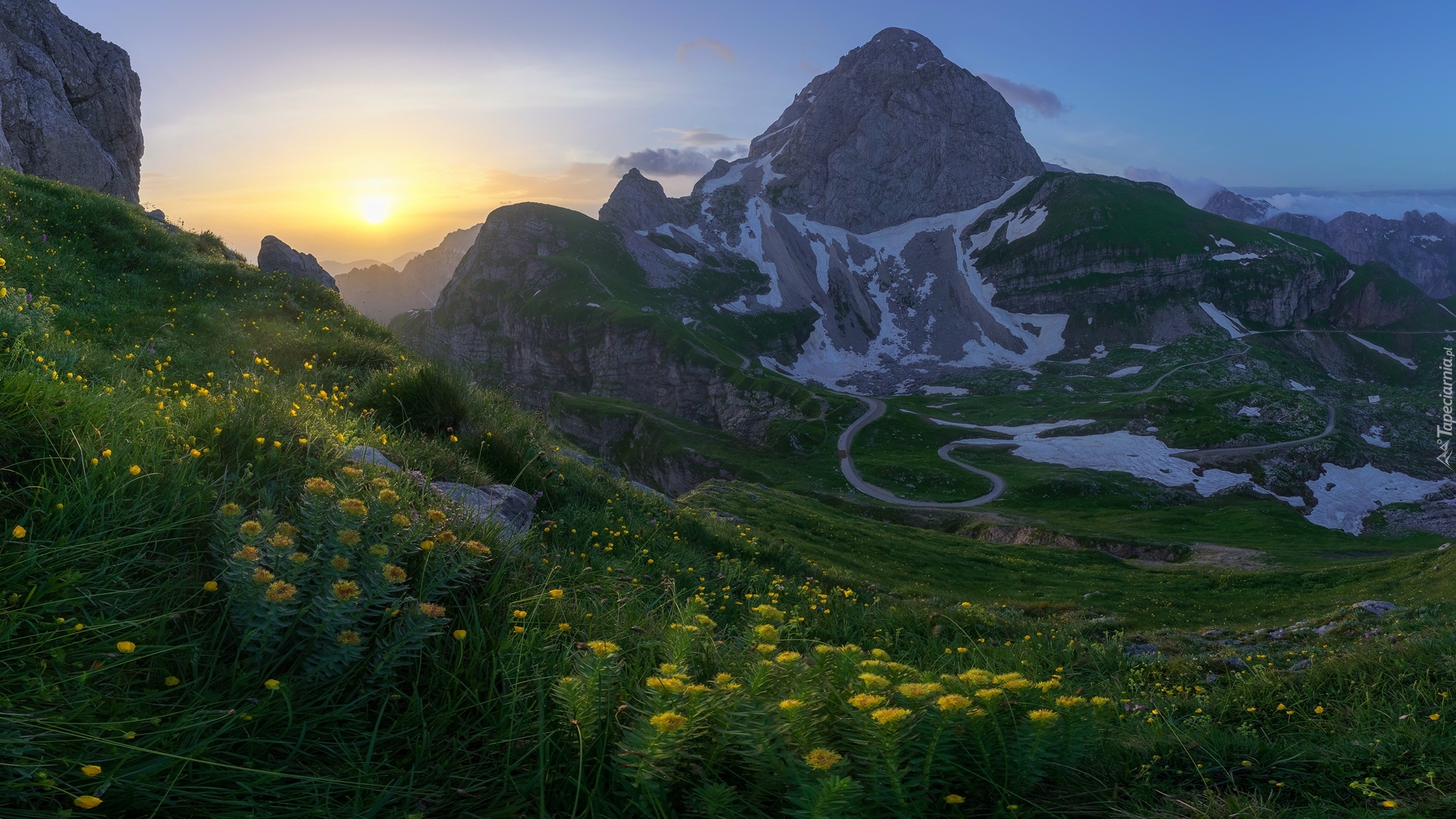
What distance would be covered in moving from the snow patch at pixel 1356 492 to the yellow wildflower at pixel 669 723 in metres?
106

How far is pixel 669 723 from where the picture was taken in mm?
2766

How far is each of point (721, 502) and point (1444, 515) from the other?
94278 mm

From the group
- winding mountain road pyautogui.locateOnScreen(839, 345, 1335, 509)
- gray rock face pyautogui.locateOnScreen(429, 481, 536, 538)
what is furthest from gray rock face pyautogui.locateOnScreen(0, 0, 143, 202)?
winding mountain road pyautogui.locateOnScreen(839, 345, 1335, 509)

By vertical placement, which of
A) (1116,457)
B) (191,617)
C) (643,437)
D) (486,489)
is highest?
(191,617)

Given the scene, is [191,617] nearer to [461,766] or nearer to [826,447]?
[461,766]

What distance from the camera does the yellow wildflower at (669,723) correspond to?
2750 mm

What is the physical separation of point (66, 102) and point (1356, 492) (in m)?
149

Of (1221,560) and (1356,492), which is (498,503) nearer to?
(1221,560)

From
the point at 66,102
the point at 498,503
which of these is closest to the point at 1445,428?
the point at 498,503

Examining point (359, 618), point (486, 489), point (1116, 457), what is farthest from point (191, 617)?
point (1116, 457)

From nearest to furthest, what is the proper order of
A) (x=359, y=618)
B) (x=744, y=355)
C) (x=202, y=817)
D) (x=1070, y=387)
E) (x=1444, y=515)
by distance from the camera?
(x=202, y=817) < (x=359, y=618) < (x=1444, y=515) < (x=1070, y=387) < (x=744, y=355)

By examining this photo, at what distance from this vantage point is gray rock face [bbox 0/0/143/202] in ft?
162

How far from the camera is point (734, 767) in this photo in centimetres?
308

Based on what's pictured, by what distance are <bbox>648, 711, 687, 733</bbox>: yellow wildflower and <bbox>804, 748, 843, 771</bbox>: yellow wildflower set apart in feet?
1.73
